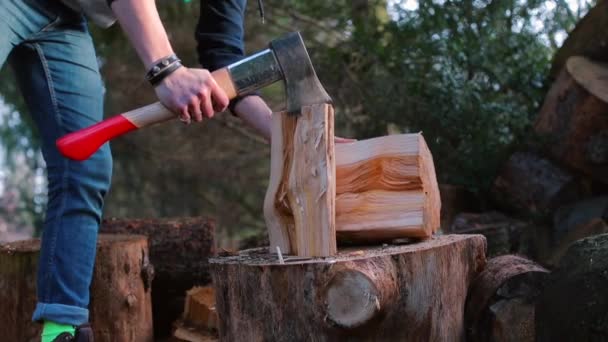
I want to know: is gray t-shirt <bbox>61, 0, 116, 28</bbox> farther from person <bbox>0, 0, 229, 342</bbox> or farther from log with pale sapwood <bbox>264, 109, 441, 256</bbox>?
log with pale sapwood <bbox>264, 109, 441, 256</bbox>

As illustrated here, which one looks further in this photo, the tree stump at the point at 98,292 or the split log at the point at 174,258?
the split log at the point at 174,258

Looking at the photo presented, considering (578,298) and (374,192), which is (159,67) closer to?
(374,192)

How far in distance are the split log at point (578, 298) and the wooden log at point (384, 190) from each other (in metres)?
0.40

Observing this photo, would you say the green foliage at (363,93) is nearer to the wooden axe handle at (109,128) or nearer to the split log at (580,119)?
the split log at (580,119)

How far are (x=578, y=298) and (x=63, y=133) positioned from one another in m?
1.51

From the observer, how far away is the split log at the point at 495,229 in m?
4.21

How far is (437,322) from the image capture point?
2189 millimetres

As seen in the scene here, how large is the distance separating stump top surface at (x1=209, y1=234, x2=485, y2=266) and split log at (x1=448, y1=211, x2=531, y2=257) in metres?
1.80

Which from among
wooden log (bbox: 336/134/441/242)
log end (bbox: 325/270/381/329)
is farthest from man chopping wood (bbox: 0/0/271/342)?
log end (bbox: 325/270/381/329)

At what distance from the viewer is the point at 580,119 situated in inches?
168

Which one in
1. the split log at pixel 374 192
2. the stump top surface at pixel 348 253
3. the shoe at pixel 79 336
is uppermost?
the split log at pixel 374 192

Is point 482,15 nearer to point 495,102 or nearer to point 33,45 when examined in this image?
point 495,102

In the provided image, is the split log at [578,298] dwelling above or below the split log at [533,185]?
below

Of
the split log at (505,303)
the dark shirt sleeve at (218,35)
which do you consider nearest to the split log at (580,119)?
the split log at (505,303)
